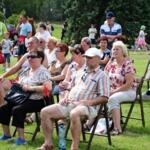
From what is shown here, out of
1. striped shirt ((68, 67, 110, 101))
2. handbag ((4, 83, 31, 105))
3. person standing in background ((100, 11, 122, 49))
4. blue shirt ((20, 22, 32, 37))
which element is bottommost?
handbag ((4, 83, 31, 105))

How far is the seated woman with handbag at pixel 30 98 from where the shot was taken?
757cm

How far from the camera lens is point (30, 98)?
7711mm

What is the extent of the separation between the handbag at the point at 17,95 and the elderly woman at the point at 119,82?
4.58ft

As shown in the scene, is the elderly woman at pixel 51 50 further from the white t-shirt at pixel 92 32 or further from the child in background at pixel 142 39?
the child in background at pixel 142 39

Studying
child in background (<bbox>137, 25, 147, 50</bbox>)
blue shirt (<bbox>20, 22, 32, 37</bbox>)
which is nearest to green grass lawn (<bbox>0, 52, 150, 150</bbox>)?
blue shirt (<bbox>20, 22, 32, 37</bbox>)

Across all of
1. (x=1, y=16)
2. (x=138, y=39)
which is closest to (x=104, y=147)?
(x=138, y=39)

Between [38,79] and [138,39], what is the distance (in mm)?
26219

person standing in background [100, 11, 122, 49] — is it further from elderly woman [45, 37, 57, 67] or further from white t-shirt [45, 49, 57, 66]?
white t-shirt [45, 49, 57, 66]

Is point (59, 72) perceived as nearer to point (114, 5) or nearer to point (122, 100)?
point (122, 100)

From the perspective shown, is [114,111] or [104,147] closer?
[104,147]

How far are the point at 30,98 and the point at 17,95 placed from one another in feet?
0.68

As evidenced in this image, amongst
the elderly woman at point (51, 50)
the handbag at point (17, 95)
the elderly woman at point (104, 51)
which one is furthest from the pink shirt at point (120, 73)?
the elderly woman at point (51, 50)

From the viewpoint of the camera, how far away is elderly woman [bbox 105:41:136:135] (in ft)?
27.3

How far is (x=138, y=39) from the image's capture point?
33500 mm
